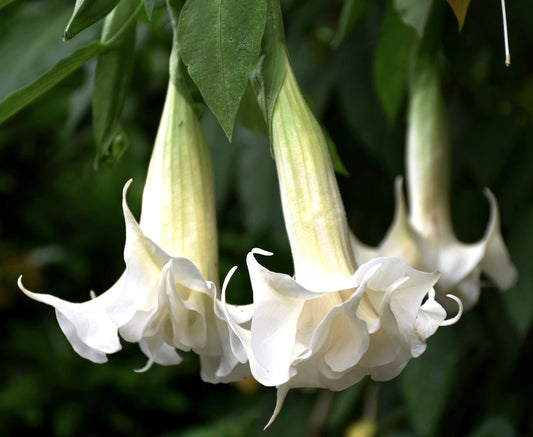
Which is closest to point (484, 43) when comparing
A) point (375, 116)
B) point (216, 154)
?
point (375, 116)

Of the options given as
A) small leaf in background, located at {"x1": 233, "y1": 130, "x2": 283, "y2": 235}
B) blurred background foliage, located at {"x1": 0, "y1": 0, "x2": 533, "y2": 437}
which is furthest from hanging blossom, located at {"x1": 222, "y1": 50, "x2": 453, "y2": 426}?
small leaf in background, located at {"x1": 233, "y1": 130, "x2": 283, "y2": 235}

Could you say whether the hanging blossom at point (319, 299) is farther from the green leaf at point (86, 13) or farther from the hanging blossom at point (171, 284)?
the green leaf at point (86, 13)

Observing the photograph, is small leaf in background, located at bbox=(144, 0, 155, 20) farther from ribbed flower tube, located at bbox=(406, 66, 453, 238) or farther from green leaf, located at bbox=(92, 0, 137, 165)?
ribbed flower tube, located at bbox=(406, 66, 453, 238)

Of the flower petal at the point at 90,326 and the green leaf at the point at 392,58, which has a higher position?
the flower petal at the point at 90,326

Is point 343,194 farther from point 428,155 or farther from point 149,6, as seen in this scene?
point 149,6

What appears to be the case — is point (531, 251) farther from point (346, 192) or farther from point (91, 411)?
point (91, 411)

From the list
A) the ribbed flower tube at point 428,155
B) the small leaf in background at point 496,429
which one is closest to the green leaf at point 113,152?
the ribbed flower tube at point 428,155
